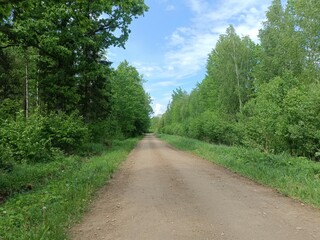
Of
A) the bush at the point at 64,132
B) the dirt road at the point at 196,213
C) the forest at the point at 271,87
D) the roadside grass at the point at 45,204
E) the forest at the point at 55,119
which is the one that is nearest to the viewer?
the roadside grass at the point at 45,204

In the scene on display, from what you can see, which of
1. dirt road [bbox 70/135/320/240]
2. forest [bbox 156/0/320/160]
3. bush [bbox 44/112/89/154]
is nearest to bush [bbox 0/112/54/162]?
bush [bbox 44/112/89/154]

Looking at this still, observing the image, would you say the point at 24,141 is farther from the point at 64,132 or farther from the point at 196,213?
the point at 196,213

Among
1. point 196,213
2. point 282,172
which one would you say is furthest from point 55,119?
point 196,213

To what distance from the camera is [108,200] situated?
8820 mm

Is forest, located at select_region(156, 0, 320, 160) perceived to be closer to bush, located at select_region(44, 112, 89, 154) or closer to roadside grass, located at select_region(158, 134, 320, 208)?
roadside grass, located at select_region(158, 134, 320, 208)

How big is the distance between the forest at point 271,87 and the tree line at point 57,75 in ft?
34.1

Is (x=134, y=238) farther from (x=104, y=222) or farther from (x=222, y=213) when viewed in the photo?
(x=222, y=213)

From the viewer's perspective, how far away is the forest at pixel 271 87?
17.4 metres

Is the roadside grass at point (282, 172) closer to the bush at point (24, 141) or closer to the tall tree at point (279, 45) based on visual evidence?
the bush at point (24, 141)

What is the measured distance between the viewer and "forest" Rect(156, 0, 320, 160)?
57.1 feet

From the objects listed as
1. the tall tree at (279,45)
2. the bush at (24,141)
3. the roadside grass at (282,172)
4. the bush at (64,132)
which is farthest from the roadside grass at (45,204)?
the tall tree at (279,45)

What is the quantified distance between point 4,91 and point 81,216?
30.3 metres

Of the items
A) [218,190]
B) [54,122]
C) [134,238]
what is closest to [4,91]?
[54,122]

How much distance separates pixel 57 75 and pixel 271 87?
14.3 metres
